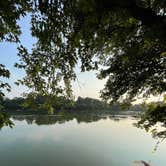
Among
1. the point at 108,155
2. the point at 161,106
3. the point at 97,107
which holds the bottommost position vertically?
the point at 108,155

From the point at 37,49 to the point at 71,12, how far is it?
1.15 metres

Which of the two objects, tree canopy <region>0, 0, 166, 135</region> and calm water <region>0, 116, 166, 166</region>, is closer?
tree canopy <region>0, 0, 166, 135</region>

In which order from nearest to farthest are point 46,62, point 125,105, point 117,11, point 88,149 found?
point 117,11
point 46,62
point 125,105
point 88,149

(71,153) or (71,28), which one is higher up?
(71,28)

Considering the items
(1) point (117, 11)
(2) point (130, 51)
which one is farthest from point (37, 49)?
(2) point (130, 51)

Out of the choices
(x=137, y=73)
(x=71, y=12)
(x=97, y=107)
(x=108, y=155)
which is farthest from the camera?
(x=97, y=107)

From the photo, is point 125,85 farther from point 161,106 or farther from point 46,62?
point 46,62

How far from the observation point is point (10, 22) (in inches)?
201

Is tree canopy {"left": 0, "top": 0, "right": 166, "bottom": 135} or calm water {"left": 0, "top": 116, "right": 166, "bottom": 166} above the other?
tree canopy {"left": 0, "top": 0, "right": 166, "bottom": 135}

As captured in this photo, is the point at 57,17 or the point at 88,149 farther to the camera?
the point at 88,149

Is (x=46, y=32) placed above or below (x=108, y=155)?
above

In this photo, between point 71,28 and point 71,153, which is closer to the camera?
point 71,28

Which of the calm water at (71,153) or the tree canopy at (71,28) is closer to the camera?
the tree canopy at (71,28)

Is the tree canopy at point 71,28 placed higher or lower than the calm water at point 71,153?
higher
